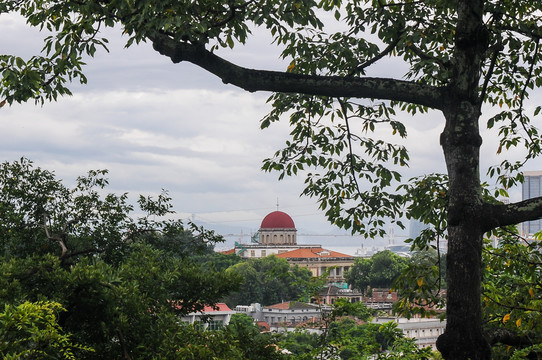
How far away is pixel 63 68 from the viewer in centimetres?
580

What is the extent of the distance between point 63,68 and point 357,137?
330cm

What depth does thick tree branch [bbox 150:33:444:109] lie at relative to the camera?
5.27 meters

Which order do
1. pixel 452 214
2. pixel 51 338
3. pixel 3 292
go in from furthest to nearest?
1. pixel 3 292
2. pixel 452 214
3. pixel 51 338

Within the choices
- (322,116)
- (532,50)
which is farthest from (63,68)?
(532,50)

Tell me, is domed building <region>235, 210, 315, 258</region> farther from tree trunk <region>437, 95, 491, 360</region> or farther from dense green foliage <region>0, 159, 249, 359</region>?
tree trunk <region>437, 95, 491, 360</region>

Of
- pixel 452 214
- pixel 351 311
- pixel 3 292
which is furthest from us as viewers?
pixel 351 311

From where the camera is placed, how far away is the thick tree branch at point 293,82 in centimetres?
527

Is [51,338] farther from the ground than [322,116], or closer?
closer

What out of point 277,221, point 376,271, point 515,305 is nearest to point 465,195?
point 515,305

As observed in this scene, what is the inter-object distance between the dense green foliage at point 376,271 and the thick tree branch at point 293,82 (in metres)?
73.6

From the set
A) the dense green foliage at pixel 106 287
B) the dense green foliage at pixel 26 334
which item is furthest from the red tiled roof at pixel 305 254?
the dense green foliage at pixel 26 334

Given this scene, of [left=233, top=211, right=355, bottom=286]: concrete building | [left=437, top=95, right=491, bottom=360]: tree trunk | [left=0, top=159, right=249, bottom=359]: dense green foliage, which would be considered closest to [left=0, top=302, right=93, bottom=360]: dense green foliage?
[left=0, top=159, right=249, bottom=359]: dense green foliage

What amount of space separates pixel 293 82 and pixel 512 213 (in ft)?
6.62

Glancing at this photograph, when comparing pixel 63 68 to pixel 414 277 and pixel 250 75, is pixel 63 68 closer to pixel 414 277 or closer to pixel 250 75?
pixel 250 75
